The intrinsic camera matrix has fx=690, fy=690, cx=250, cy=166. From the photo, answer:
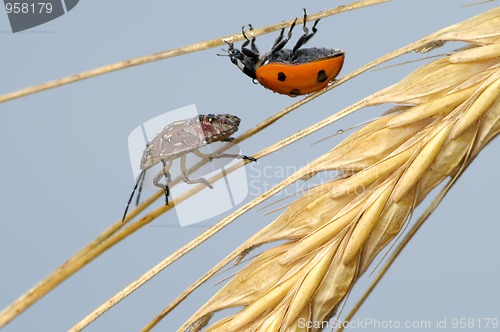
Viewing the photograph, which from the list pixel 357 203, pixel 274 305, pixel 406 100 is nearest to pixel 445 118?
pixel 406 100

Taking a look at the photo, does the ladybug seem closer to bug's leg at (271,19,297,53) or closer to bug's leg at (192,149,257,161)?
bug's leg at (271,19,297,53)

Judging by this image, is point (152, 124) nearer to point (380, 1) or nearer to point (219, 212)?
point (219, 212)

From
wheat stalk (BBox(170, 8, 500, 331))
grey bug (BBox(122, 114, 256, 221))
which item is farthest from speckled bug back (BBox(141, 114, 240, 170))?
wheat stalk (BBox(170, 8, 500, 331))

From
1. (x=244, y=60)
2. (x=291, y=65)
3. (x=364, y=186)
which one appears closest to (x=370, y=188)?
(x=364, y=186)

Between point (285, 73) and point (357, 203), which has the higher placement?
point (285, 73)

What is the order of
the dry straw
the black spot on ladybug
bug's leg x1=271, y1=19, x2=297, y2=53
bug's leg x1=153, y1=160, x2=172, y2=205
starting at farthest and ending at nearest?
bug's leg x1=271, y1=19, x2=297, y2=53 → the black spot on ladybug → bug's leg x1=153, y1=160, x2=172, y2=205 → the dry straw

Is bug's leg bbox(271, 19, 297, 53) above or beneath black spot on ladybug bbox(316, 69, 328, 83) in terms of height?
above

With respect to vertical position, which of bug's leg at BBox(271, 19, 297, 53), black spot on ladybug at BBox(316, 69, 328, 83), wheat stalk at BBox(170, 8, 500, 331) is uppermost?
bug's leg at BBox(271, 19, 297, 53)
